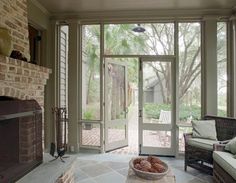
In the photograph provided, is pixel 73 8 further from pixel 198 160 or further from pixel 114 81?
pixel 198 160

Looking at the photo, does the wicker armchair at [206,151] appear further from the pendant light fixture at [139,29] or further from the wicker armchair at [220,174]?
the pendant light fixture at [139,29]

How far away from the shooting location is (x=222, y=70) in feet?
16.6

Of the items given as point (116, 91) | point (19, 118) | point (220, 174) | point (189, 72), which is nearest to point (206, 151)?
point (220, 174)

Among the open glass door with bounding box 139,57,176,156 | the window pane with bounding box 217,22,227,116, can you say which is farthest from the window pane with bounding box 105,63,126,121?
the window pane with bounding box 217,22,227,116

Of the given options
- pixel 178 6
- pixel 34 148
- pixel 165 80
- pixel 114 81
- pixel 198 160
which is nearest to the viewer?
pixel 34 148

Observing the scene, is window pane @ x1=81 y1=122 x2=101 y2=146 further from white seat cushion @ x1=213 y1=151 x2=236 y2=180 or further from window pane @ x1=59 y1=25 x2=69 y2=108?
white seat cushion @ x1=213 y1=151 x2=236 y2=180

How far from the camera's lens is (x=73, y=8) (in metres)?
5.00

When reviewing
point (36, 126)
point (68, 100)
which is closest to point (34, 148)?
point (36, 126)

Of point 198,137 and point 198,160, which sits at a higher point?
point 198,137

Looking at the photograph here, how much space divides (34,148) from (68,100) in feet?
7.78

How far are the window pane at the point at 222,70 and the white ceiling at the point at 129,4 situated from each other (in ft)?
1.80

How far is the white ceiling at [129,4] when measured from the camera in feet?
15.0

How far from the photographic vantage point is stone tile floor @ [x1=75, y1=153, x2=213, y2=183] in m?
3.72

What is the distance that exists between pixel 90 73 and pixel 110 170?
89.4 inches
